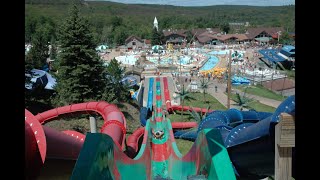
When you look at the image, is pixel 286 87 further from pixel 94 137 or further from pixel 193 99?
pixel 94 137

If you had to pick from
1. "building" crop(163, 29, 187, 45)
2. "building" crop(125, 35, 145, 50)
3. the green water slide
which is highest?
"building" crop(163, 29, 187, 45)

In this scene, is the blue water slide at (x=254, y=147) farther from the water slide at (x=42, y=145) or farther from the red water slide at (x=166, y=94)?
the red water slide at (x=166, y=94)

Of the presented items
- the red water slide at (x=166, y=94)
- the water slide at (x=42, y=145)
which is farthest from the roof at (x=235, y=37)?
the water slide at (x=42, y=145)

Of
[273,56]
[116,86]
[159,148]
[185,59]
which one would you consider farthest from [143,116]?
[185,59]

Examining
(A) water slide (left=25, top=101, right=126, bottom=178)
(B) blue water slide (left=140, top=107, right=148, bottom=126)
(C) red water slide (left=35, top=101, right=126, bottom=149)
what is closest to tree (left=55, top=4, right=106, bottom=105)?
(B) blue water slide (left=140, top=107, right=148, bottom=126)

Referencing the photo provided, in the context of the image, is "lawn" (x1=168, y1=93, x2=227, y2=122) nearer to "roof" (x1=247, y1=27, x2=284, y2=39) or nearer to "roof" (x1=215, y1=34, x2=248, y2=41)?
"roof" (x1=215, y1=34, x2=248, y2=41)
